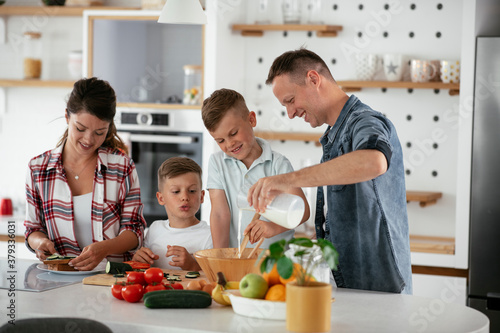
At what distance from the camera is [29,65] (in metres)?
3.98

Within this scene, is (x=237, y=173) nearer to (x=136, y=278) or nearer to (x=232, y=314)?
(x=136, y=278)

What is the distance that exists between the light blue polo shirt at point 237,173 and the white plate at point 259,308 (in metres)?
0.65

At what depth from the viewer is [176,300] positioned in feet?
5.07

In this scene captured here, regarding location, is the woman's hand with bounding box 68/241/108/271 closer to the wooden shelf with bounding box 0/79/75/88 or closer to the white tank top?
the white tank top

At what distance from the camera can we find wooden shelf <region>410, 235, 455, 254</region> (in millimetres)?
3221

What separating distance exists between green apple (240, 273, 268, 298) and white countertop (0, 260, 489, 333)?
0.05 meters

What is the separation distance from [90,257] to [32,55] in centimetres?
248

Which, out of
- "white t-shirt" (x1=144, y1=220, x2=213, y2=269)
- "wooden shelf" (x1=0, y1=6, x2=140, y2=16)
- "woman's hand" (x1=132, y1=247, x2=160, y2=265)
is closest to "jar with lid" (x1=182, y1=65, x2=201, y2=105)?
"wooden shelf" (x1=0, y1=6, x2=140, y2=16)

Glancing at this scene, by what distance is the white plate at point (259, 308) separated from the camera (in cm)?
145

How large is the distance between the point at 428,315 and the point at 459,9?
2.39m

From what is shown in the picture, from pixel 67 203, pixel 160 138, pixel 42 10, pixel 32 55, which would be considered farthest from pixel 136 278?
pixel 32 55

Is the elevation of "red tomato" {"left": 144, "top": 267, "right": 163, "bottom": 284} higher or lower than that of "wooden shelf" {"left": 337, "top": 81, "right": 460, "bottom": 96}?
lower

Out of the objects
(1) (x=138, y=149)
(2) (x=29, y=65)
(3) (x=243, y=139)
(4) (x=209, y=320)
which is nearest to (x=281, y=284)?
(4) (x=209, y=320)

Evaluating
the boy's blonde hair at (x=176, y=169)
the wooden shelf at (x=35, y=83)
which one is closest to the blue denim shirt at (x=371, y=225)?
the boy's blonde hair at (x=176, y=169)
